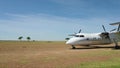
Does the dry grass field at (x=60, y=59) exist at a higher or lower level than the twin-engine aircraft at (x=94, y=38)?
lower

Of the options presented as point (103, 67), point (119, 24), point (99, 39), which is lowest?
point (103, 67)

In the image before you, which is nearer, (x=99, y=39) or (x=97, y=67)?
(x=97, y=67)

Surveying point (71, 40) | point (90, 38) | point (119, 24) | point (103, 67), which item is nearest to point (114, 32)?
point (119, 24)

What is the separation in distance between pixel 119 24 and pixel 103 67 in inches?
819

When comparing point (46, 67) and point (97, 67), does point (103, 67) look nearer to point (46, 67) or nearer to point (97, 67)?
point (97, 67)

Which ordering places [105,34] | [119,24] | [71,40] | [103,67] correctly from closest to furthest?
[103,67] → [119,24] → [71,40] → [105,34]

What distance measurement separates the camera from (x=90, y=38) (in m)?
35.2

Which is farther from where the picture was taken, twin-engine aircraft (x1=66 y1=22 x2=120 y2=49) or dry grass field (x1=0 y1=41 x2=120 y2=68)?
twin-engine aircraft (x1=66 y1=22 x2=120 y2=49)

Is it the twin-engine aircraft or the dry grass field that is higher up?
the twin-engine aircraft

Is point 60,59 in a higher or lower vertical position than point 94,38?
lower

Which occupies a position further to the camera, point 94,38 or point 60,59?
point 94,38

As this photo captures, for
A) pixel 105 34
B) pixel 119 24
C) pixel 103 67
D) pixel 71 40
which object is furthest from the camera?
pixel 105 34

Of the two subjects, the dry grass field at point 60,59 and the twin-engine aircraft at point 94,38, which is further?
the twin-engine aircraft at point 94,38

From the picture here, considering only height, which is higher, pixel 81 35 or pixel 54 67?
pixel 81 35
